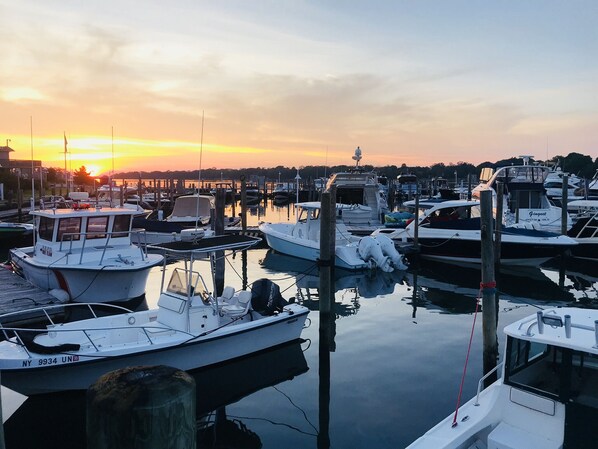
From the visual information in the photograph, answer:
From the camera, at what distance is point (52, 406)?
807cm

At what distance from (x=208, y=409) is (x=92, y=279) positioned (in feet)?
21.6

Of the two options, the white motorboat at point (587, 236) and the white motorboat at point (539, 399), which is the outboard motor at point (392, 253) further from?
the white motorboat at point (539, 399)

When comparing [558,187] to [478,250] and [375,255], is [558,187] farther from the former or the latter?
[375,255]

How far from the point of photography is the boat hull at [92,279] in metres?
13.0

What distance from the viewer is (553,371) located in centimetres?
574

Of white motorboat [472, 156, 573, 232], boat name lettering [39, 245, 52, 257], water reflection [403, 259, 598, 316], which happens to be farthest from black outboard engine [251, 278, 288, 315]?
white motorboat [472, 156, 573, 232]

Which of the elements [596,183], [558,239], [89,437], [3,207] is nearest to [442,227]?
[558,239]

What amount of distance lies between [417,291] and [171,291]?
9.48 metres

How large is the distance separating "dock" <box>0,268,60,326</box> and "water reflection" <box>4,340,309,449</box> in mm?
3145

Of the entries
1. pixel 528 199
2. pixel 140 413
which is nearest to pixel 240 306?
pixel 140 413

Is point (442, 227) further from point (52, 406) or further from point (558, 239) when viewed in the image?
point (52, 406)

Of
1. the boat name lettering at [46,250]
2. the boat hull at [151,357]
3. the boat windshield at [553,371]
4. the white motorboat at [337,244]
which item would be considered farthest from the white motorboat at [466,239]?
the boat name lettering at [46,250]

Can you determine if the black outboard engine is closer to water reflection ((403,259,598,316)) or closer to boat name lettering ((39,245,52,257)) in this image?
water reflection ((403,259,598,316))

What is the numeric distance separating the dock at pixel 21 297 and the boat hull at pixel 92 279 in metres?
0.45
